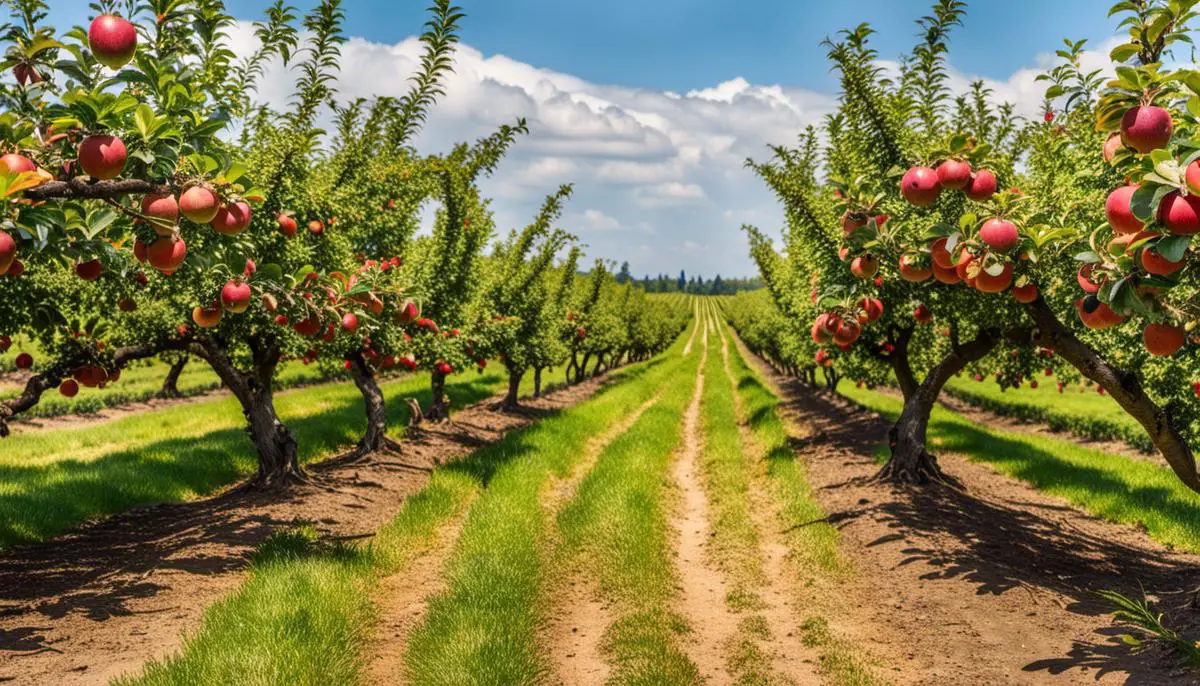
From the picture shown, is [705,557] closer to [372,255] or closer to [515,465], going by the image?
[515,465]

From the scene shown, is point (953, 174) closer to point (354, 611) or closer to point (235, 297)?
point (235, 297)

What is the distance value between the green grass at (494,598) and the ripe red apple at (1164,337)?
4.64 meters

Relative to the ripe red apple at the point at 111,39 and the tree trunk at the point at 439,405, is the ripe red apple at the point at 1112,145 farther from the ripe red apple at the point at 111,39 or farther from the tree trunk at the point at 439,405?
the tree trunk at the point at 439,405

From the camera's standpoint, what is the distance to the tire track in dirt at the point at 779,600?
5934 mm

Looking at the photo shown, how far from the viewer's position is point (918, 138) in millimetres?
8766

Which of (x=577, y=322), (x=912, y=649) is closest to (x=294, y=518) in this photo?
(x=912, y=649)

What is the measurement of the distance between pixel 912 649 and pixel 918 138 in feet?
19.8

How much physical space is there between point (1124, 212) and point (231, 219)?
4.33 metres

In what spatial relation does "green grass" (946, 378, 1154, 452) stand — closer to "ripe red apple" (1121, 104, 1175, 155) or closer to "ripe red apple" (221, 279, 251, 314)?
"ripe red apple" (1121, 104, 1175, 155)

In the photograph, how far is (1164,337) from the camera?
3.40 m

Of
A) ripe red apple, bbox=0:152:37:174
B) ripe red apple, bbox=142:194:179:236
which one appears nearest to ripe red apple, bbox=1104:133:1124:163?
ripe red apple, bbox=142:194:179:236

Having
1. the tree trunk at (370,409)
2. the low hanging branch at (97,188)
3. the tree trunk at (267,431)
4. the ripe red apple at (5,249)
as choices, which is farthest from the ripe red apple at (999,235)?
the tree trunk at (370,409)

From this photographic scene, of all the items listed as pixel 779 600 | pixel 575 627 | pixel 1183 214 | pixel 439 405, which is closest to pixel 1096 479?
pixel 779 600

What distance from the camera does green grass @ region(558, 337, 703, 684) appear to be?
582 cm
